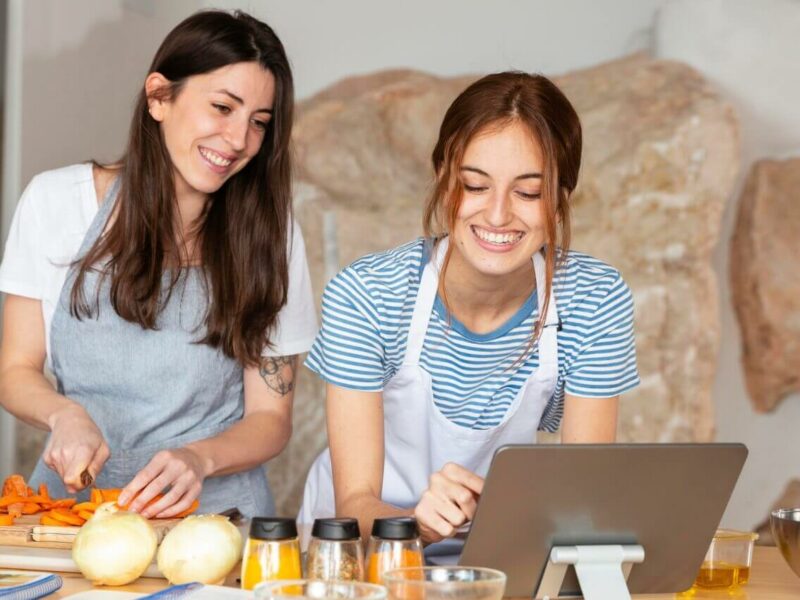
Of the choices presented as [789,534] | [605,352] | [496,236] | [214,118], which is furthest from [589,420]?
[214,118]

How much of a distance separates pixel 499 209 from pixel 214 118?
1.96 ft

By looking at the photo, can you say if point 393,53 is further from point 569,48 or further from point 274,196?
point 274,196

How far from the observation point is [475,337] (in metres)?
1.92

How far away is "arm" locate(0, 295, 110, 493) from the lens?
176 cm

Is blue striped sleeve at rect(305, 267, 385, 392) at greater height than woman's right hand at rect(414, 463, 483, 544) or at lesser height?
greater

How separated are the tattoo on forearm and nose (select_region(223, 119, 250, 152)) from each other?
416 mm

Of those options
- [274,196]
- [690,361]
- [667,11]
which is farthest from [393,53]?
[274,196]

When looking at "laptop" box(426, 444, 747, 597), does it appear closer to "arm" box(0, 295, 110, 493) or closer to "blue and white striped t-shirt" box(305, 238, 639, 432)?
"blue and white striped t-shirt" box(305, 238, 639, 432)

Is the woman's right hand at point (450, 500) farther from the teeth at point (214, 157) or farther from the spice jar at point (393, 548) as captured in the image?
the teeth at point (214, 157)

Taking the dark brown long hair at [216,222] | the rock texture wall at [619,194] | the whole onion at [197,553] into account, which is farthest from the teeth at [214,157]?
the rock texture wall at [619,194]

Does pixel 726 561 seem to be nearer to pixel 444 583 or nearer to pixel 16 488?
pixel 444 583

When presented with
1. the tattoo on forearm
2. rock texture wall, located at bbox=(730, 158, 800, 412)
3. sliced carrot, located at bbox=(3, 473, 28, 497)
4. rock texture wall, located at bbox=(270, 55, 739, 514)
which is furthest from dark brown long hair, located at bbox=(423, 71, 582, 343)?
rock texture wall, located at bbox=(730, 158, 800, 412)

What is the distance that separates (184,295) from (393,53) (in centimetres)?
188

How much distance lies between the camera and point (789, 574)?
159 cm
